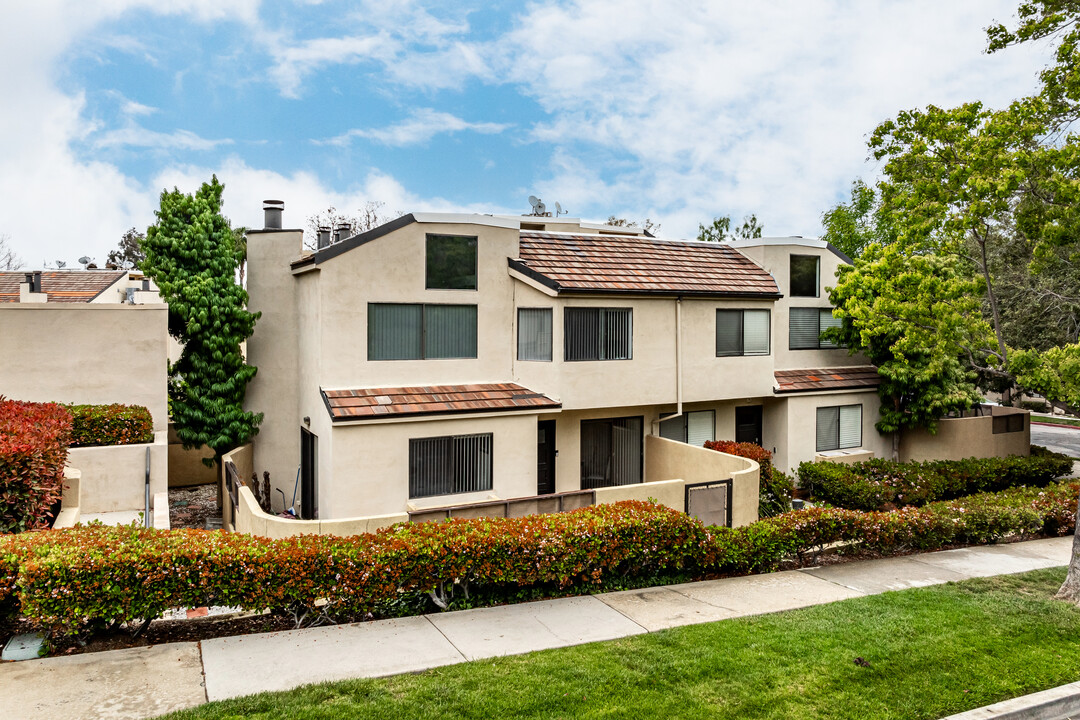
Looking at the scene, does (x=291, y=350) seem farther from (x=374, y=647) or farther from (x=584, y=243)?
(x=374, y=647)

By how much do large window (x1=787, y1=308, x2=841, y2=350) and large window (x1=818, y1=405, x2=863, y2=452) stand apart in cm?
206

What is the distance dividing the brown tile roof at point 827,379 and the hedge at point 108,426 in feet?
51.2

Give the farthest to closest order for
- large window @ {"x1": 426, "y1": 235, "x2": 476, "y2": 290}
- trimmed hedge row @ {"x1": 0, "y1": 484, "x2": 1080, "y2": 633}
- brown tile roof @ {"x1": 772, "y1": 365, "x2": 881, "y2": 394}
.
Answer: brown tile roof @ {"x1": 772, "y1": 365, "x2": 881, "y2": 394}, large window @ {"x1": 426, "y1": 235, "x2": 476, "y2": 290}, trimmed hedge row @ {"x1": 0, "y1": 484, "x2": 1080, "y2": 633}

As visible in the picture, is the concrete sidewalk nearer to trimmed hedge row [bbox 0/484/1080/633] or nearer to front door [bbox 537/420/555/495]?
trimmed hedge row [bbox 0/484/1080/633]

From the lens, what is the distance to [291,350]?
58.7 feet

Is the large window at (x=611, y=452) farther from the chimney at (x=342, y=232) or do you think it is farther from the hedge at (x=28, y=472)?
the hedge at (x=28, y=472)

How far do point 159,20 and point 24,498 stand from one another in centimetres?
1579

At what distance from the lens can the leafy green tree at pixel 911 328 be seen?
54.2 ft

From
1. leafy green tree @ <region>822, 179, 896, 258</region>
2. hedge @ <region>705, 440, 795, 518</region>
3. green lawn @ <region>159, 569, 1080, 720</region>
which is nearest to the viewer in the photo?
green lawn @ <region>159, 569, 1080, 720</region>

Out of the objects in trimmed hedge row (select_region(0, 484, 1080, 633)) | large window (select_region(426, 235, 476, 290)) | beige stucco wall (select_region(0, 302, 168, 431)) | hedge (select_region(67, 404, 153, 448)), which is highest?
large window (select_region(426, 235, 476, 290))

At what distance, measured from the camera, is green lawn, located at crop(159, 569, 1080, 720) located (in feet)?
21.5

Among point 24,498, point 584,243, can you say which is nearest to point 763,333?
point 584,243

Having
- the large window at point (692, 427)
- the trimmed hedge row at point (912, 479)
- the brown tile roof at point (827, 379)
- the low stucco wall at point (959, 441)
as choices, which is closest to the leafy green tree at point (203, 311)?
the large window at point (692, 427)

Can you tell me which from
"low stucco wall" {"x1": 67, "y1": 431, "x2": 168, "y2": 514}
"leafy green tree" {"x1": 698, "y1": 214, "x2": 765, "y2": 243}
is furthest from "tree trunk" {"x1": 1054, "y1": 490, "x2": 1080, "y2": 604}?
"leafy green tree" {"x1": 698, "y1": 214, "x2": 765, "y2": 243}
